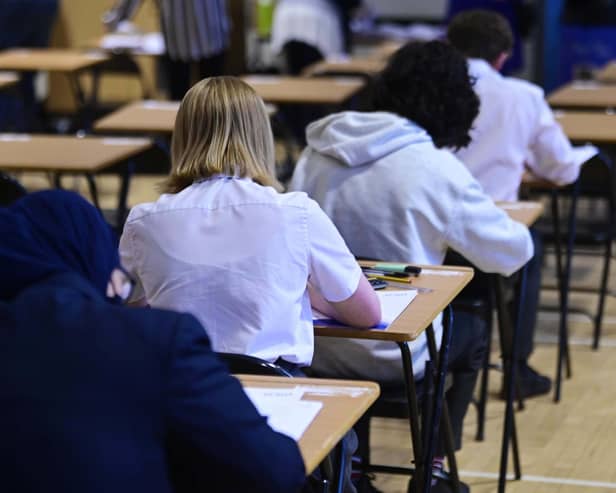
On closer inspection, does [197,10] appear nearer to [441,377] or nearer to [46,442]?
[441,377]

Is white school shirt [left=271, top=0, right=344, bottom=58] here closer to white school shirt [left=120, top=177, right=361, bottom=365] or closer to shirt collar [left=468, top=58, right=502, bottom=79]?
shirt collar [left=468, top=58, right=502, bottom=79]

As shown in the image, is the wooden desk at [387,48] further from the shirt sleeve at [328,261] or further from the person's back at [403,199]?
the shirt sleeve at [328,261]

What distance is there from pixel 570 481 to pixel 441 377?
0.93 meters

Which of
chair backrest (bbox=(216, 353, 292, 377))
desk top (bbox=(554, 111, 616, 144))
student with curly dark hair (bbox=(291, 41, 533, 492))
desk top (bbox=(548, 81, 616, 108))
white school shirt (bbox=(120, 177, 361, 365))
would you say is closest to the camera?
chair backrest (bbox=(216, 353, 292, 377))

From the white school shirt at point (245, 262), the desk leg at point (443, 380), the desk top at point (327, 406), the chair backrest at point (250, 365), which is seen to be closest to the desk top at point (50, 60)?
the desk leg at point (443, 380)

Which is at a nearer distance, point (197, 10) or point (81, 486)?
point (81, 486)

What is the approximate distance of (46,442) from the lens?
1622 mm

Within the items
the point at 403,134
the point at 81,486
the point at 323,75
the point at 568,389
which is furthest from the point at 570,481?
the point at 323,75

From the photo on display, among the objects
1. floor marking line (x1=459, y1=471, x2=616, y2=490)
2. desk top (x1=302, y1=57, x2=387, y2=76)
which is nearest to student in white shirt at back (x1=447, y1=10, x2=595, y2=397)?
floor marking line (x1=459, y1=471, x2=616, y2=490)

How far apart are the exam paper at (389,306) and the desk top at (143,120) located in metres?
2.40

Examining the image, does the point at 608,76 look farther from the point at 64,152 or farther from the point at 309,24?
the point at 64,152

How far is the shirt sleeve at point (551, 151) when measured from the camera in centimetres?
413

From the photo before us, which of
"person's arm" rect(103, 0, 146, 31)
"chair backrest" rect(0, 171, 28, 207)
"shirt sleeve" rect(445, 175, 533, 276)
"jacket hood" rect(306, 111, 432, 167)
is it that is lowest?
"person's arm" rect(103, 0, 146, 31)

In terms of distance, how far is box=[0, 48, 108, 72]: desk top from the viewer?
7.46m
